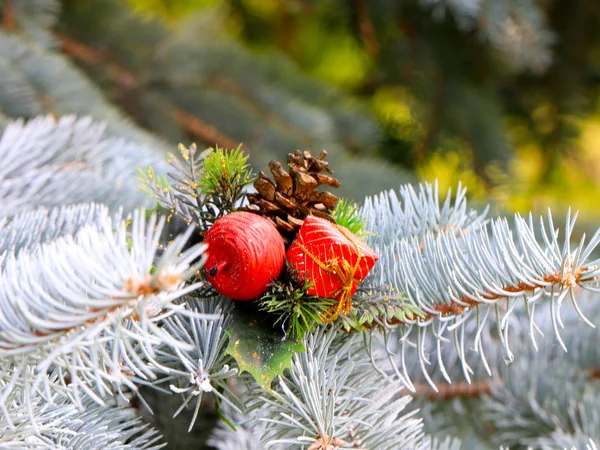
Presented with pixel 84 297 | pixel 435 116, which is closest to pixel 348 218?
pixel 84 297

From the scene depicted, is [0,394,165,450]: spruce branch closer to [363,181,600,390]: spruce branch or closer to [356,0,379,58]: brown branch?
[363,181,600,390]: spruce branch

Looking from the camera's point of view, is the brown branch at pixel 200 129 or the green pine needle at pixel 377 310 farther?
the brown branch at pixel 200 129

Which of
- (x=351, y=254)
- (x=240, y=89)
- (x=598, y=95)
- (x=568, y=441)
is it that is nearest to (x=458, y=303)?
(x=351, y=254)

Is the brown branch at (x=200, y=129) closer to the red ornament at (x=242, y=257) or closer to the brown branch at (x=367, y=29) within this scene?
the brown branch at (x=367, y=29)

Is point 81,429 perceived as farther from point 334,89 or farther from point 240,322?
point 334,89

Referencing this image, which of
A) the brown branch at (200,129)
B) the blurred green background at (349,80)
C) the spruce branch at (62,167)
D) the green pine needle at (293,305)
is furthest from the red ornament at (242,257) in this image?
the brown branch at (200,129)

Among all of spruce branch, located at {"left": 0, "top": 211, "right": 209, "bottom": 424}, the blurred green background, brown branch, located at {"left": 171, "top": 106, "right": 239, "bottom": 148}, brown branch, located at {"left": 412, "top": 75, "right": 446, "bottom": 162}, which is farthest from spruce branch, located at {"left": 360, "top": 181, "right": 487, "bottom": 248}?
brown branch, located at {"left": 412, "top": 75, "right": 446, "bottom": 162}

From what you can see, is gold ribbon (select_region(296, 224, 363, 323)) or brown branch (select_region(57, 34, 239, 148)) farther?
brown branch (select_region(57, 34, 239, 148))
